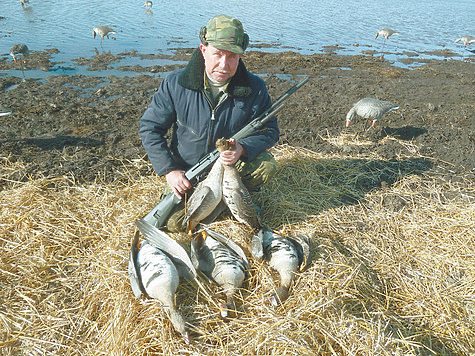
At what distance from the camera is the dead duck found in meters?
2.57

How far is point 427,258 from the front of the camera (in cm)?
355

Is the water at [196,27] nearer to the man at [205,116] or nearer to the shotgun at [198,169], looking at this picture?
the man at [205,116]

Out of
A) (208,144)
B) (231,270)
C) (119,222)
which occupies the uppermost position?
(208,144)

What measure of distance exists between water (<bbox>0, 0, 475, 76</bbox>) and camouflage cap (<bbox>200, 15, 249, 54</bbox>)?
26.8 ft

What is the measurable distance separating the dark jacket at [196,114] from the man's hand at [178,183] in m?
0.08

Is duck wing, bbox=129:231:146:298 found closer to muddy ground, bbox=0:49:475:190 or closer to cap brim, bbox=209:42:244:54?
cap brim, bbox=209:42:244:54

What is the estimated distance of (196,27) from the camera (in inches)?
720

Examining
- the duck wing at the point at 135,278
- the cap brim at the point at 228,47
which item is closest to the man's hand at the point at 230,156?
the cap brim at the point at 228,47

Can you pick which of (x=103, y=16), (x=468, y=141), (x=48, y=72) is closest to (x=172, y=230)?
(x=468, y=141)

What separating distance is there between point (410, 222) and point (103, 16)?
69.0 ft

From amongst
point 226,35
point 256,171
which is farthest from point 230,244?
point 226,35

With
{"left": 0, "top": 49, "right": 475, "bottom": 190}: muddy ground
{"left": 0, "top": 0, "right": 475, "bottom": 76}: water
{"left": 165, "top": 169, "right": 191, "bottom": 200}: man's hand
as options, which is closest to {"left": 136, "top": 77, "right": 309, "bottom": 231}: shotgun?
{"left": 165, "top": 169, "right": 191, "bottom": 200}: man's hand

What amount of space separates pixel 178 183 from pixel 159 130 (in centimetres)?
74

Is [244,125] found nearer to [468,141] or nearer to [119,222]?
[119,222]
